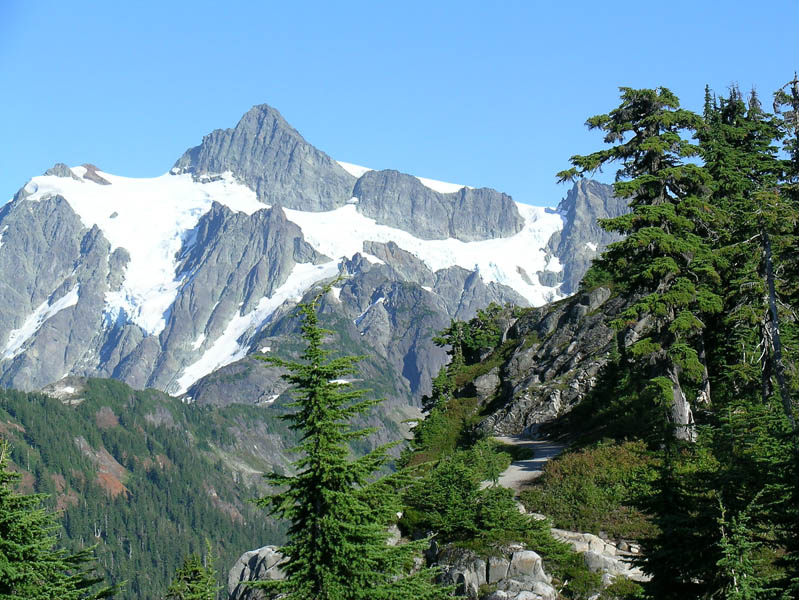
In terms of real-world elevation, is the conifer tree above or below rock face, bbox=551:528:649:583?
above

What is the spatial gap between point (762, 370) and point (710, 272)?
186 inches

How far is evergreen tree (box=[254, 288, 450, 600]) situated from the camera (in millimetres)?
15672

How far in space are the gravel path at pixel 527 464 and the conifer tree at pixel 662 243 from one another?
6229 millimetres

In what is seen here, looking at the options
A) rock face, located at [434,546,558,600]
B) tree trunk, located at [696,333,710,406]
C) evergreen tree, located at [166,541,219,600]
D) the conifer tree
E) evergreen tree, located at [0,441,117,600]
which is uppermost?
the conifer tree

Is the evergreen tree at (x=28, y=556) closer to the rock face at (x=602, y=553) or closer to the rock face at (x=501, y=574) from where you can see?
the rock face at (x=501, y=574)

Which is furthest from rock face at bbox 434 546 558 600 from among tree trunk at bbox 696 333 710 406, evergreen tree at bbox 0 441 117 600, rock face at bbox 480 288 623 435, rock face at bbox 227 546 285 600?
rock face at bbox 480 288 623 435

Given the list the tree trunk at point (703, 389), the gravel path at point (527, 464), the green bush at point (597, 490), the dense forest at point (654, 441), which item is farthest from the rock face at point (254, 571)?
the tree trunk at point (703, 389)

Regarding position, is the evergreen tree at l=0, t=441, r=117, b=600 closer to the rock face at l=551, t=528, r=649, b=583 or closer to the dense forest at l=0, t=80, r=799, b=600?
the dense forest at l=0, t=80, r=799, b=600

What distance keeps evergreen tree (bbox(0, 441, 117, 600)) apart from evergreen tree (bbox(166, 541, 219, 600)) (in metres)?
16.4

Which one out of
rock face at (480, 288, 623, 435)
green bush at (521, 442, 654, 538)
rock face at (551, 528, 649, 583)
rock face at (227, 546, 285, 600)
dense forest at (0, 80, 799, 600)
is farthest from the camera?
rock face at (480, 288, 623, 435)

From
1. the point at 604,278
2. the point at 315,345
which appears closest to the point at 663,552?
the point at 315,345

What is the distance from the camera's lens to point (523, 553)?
76.1 feet

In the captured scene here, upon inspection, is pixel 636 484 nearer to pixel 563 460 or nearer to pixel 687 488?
pixel 563 460

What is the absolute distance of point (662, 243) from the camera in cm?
3209
